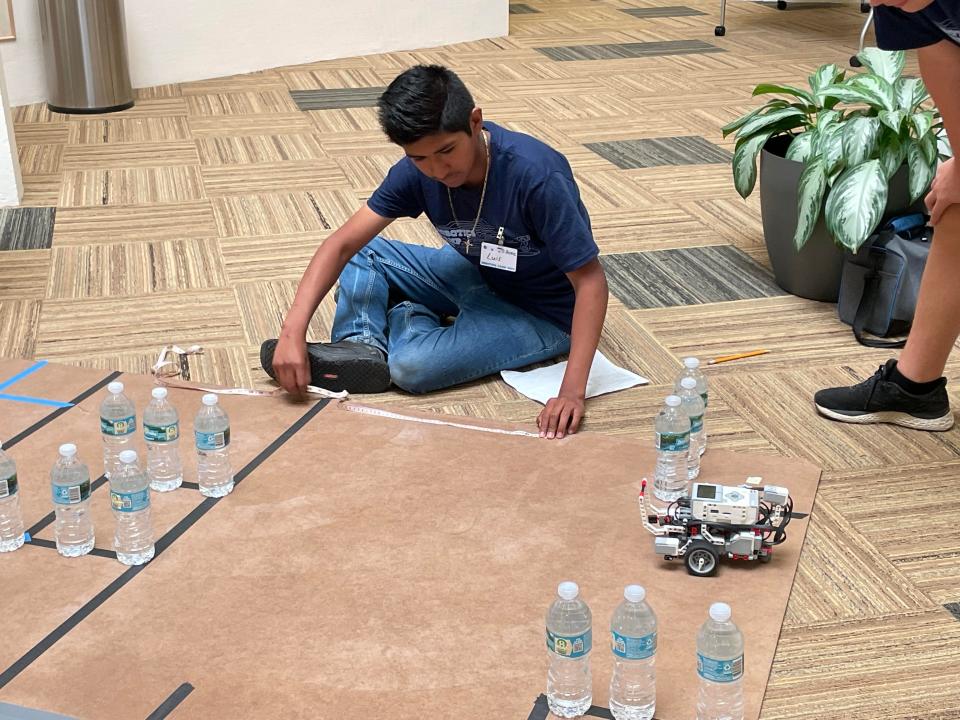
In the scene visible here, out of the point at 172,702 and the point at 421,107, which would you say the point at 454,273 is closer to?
the point at 421,107

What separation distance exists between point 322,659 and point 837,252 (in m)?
1.94

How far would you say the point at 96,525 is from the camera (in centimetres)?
216

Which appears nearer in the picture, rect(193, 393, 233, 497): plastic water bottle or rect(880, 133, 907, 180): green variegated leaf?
rect(193, 393, 233, 497): plastic water bottle

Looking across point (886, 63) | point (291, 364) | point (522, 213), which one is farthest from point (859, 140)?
point (291, 364)

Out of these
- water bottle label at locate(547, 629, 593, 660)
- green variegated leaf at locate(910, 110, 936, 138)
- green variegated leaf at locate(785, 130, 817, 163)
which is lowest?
water bottle label at locate(547, 629, 593, 660)

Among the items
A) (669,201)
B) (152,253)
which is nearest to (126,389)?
(152,253)

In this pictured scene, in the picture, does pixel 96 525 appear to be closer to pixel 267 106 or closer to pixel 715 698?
pixel 715 698

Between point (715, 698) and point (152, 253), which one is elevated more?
point (715, 698)

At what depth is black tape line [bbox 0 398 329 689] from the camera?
179cm

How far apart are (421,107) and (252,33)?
13.1 ft

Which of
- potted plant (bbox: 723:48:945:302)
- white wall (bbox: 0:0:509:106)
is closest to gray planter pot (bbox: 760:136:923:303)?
potted plant (bbox: 723:48:945:302)

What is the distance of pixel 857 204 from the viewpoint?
2861 mm

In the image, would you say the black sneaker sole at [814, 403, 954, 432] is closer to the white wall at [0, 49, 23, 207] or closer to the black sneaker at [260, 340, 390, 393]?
the black sneaker at [260, 340, 390, 393]

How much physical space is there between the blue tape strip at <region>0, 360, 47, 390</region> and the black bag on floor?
200 centimetres
